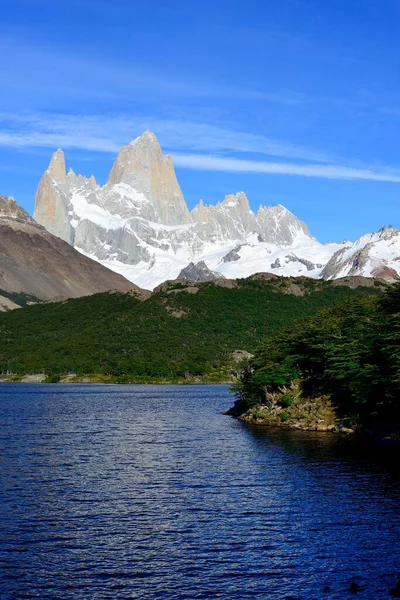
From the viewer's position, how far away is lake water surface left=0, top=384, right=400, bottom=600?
33.5 m

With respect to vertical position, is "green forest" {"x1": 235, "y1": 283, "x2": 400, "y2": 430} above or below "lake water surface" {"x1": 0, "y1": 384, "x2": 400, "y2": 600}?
above

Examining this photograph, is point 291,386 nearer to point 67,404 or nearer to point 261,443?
point 261,443

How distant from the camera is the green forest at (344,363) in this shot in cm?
7844

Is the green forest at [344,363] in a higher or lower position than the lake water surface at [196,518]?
higher

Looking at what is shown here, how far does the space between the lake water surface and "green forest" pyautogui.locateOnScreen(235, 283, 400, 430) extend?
21.6 feet

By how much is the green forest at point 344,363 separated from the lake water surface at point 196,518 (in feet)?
21.6

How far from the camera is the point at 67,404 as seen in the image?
446 ft

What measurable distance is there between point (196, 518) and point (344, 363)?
45.5m

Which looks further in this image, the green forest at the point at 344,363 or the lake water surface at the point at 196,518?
the green forest at the point at 344,363

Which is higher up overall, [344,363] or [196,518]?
[344,363]

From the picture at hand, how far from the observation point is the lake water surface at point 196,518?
33.5m

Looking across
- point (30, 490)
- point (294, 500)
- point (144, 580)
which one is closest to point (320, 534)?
point (294, 500)

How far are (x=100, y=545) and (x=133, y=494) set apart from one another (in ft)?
41.9

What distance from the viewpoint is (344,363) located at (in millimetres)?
86750
